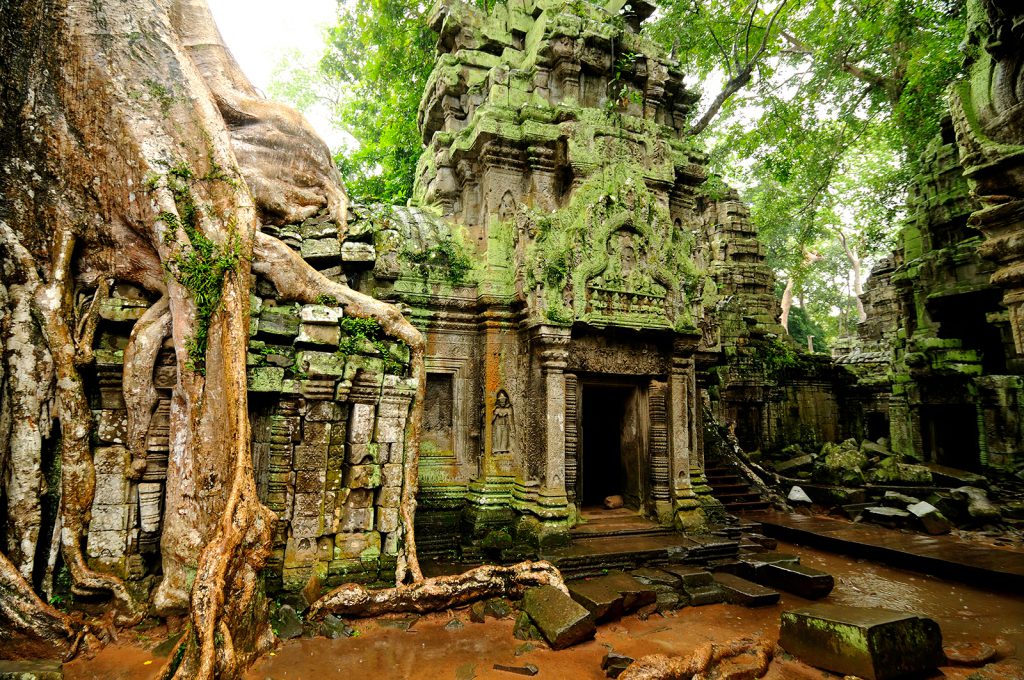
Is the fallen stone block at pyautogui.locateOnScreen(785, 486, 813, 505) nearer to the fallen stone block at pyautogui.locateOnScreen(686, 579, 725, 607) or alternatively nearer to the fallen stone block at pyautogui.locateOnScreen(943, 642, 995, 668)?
the fallen stone block at pyautogui.locateOnScreen(686, 579, 725, 607)

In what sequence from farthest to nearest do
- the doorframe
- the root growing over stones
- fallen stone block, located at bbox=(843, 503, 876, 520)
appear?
fallen stone block, located at bbox=(843, 503, 876, 520) < the doorframe < the root growing over stones

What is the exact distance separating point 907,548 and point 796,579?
266cm

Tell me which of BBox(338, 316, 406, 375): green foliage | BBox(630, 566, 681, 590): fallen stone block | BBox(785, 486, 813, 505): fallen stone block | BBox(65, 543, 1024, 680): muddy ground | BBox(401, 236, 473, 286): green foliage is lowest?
BBox(65, 543, 1024, 680): muddy ground

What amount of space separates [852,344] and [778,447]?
956 cm

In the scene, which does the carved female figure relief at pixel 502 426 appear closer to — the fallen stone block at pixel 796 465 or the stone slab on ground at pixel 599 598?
the stone slab on ground at pixel 599 598

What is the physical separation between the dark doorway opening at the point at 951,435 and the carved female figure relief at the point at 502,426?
994 centimetres

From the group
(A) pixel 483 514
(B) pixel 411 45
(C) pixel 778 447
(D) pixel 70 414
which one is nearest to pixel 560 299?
(A) pixel 483 514

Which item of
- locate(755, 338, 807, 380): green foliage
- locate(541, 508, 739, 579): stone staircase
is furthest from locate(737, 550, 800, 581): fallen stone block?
locate(755, 338, 807, 380): green foliage

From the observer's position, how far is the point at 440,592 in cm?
518

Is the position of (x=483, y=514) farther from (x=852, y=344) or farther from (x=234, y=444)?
(x=852, y=344)

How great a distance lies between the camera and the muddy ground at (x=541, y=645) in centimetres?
409

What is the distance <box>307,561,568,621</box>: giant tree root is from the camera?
4.85 m

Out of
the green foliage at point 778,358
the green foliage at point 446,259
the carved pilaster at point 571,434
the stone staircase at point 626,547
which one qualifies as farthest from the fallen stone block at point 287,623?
the green foliage at point 778,358

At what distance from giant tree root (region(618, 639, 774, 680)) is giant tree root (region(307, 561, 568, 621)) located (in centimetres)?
127
